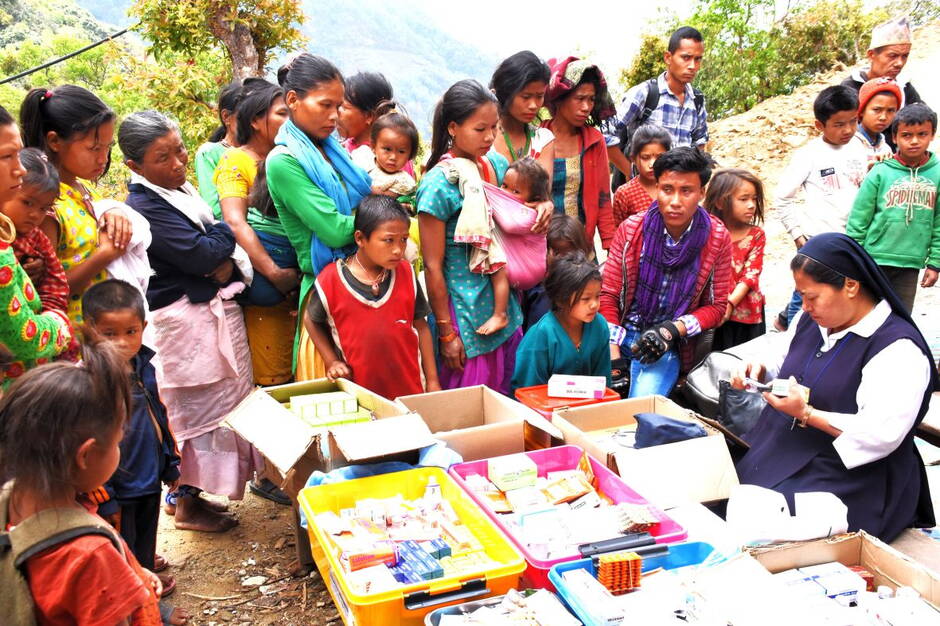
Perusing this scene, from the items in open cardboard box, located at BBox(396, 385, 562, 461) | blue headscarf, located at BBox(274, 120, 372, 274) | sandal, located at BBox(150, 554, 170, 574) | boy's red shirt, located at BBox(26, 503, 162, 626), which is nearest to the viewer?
boy's red shirt, located at BBox(26, 503, 162, 626)

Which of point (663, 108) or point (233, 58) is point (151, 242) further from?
point (233, 58)

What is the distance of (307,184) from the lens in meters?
3.37

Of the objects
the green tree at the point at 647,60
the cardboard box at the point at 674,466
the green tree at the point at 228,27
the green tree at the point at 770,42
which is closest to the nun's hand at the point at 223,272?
the cardboard box at the point at 674,466

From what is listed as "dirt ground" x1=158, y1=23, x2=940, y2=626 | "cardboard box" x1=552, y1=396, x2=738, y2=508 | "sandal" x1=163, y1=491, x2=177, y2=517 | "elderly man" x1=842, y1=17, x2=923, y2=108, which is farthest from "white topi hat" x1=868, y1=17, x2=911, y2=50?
"sandal" x1=163, y1=491, x2=177, y2=517

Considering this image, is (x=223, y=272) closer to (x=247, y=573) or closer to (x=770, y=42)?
(x=247, y=573)

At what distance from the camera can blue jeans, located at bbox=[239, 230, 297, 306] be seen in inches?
145

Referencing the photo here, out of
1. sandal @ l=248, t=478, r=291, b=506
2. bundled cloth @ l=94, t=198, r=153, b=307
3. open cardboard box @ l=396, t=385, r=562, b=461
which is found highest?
bundled cloth @ l=94, t=198, r=153, b=307

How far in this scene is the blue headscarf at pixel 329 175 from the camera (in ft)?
11.1

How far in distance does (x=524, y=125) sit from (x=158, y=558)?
286cm

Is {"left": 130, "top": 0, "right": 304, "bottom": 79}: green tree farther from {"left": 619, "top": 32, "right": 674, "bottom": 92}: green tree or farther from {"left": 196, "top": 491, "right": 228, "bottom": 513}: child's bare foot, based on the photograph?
{"left": 619, "top": 32, "right": 674, "bottom": 92}: green tree

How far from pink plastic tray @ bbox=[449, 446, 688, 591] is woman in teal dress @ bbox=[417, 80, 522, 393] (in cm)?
99

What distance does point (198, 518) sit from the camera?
366 centimetres

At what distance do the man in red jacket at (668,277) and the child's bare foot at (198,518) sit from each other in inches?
83.8

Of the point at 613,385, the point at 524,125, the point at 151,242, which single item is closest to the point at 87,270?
the point at 151,242
